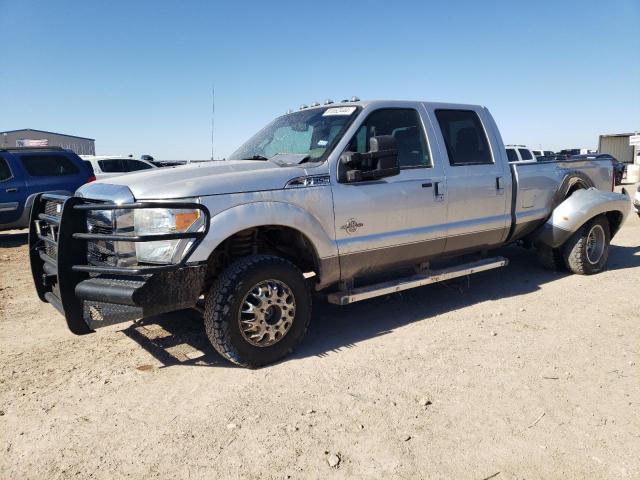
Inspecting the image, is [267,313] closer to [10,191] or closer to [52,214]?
[52,214]

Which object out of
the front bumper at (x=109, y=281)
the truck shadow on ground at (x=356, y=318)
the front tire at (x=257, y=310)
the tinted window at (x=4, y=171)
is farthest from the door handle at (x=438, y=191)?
the tinted window at (x=4, y=171)

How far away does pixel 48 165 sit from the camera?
10.5 m

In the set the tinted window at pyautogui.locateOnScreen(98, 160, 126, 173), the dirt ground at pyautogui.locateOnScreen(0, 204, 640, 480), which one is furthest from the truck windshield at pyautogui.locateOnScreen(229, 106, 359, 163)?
the tinted window at pyautogui.locateOnScreen(98, 160, 126, 173)

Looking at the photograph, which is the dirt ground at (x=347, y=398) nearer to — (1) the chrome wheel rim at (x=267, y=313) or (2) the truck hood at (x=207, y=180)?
(1) the chrome wheel rim at (x=267, y=313)

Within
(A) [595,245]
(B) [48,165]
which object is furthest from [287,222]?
(B) [48,165]

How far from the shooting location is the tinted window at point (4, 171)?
9.97 metres

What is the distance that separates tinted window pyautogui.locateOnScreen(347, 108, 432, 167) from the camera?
443 cm

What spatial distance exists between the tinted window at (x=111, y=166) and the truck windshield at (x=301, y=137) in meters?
10.6

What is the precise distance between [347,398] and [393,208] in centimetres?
182

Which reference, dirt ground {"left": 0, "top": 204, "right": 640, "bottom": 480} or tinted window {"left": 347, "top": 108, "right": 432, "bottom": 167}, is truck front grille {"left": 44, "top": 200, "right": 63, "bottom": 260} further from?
tinted window {"left": 347, "top": 108, "right": 432, "bottom": 167}

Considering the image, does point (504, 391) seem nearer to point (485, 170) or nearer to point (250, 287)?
point (250, 287)

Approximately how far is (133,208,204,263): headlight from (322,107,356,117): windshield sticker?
1789 mm

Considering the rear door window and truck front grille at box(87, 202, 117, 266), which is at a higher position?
the rear door window

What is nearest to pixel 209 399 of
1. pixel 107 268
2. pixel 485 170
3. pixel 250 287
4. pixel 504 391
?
pixel 250 287
